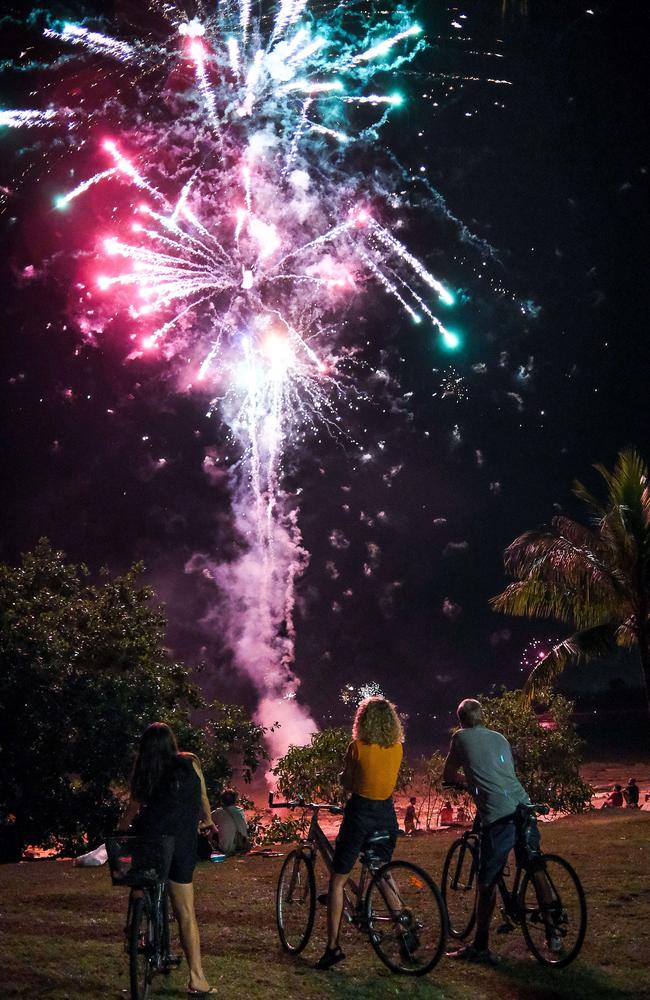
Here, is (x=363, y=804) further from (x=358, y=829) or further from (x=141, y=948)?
(x=141, y=948)

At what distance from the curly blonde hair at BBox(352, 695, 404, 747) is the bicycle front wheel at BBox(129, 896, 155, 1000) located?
183cm

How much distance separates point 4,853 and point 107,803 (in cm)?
236

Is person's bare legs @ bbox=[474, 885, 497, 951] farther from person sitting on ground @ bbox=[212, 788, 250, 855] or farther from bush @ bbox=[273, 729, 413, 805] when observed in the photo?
bush @ bbox=[273, 729, 413, 805]

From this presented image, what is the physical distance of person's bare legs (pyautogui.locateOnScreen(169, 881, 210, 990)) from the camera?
5.99 metres

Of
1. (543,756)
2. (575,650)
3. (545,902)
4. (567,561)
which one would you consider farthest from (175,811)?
(543,756)

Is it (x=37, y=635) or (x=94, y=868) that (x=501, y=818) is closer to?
(x=94, y=868)

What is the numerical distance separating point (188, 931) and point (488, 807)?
91.1 inches

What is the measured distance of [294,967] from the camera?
6.77 meters

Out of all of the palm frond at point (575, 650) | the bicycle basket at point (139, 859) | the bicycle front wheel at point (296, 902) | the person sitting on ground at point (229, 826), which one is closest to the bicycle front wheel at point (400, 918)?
the bicycle front wheel at point (296, 902)

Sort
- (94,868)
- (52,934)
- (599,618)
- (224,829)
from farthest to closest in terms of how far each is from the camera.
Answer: (599,618)
(94,868)
(224,829)
(52,934)

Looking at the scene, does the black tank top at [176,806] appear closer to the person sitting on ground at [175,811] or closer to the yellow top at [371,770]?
the person sitting on ground at [175,811]

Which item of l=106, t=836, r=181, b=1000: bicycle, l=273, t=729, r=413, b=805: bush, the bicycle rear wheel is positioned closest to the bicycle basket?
l=106, t=836, r=181, b=1000: bicycle

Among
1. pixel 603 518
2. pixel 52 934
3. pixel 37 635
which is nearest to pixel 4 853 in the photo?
pixel 37 635

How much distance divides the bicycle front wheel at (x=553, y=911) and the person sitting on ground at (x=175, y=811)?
2336 millimetres
